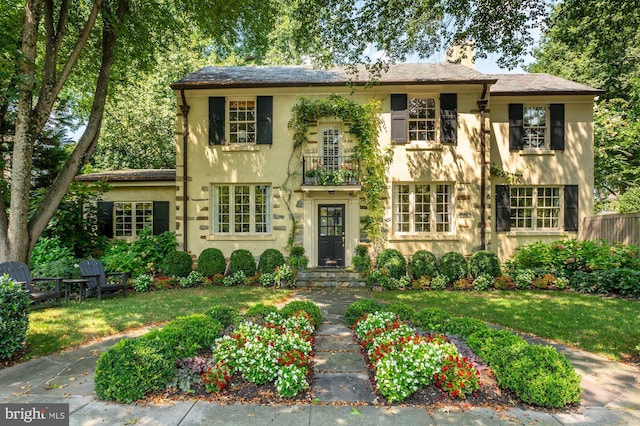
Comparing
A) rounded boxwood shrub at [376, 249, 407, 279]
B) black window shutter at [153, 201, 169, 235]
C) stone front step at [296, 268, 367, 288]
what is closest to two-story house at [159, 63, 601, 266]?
rounded boxwood shrub at [376, 249, 407, 279]

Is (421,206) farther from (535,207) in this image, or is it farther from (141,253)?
(141,253)

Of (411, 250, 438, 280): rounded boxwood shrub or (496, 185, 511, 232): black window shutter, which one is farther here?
(496, 185, 511, 232): black window shutter

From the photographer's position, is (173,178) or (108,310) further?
(173,178)

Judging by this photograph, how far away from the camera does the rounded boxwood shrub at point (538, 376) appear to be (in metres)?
3.24

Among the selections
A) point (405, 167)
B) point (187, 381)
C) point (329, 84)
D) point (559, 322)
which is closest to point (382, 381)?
point (187, 381)

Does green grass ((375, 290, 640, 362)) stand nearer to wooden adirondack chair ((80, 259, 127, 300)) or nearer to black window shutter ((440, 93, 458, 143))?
black window shutter ((440, 93, 458, 143))

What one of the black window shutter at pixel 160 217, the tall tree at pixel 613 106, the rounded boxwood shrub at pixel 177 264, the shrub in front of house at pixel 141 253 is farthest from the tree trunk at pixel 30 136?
the tall tree at pixel 613 106

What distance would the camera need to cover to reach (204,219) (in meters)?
11.2

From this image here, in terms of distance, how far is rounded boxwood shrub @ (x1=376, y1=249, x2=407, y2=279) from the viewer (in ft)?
32.1

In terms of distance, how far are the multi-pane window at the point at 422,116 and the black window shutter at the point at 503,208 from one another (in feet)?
10.1

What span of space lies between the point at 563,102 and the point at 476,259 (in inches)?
265

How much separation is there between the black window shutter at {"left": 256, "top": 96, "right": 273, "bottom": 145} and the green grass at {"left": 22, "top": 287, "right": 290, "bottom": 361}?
16.4ft

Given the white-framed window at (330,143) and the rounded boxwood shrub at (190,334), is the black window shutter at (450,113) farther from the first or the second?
the rounded boxwood shrub at (190,334)

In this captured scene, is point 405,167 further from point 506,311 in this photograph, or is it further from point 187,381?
point 187,381
